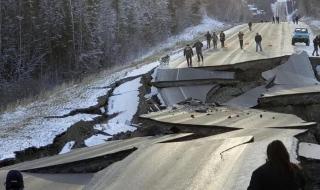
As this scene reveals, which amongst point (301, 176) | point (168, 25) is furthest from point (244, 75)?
point (168, 25)

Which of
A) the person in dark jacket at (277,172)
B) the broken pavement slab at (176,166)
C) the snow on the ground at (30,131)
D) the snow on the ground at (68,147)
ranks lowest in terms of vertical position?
the snow on the ground at (68,147)

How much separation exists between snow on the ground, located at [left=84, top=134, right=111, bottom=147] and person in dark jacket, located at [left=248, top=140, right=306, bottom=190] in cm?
1163

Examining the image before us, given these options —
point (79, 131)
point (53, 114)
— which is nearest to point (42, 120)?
point (53, 114)

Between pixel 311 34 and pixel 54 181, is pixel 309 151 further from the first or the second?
pixel 311 34

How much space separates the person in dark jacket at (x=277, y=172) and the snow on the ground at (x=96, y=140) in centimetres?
1163

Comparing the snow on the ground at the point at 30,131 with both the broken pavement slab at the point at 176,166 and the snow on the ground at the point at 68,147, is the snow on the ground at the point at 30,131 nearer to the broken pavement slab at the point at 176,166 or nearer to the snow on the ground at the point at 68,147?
the snow on the ground at the point at 68,147

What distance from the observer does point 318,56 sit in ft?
96.6

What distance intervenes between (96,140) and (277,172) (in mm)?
12218

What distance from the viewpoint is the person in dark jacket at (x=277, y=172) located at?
5.55m

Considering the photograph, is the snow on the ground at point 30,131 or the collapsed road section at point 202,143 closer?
the collapsed road section at point 202,143

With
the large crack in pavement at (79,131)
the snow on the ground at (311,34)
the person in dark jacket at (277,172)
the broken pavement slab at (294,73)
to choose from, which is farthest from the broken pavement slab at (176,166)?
the snow on the ground at (311,34)

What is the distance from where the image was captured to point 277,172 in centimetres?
558

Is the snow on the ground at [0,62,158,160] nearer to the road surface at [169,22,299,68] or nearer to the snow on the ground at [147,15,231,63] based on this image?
the road surface at [169,22,299,68]

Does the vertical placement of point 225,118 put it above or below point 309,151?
below
